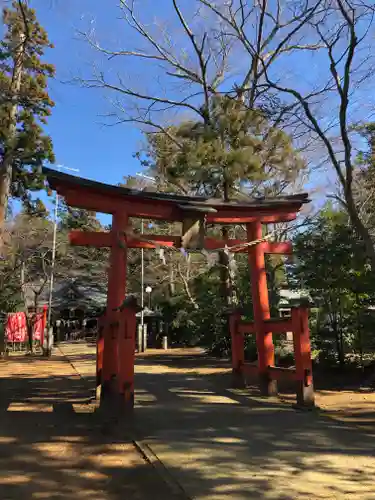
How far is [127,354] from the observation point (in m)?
6.93

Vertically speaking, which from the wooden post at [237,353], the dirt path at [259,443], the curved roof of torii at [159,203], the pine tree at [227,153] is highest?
the pine tree at [227,153]

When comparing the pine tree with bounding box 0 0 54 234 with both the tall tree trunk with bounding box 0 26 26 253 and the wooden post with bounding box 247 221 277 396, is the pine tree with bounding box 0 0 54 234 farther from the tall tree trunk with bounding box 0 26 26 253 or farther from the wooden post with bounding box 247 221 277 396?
the wooden post with bounding box 247 221 277 396

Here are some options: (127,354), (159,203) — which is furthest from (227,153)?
(127,354)

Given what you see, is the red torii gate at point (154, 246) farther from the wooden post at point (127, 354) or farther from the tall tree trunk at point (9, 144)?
the tall tree trunk at point (9, 144)

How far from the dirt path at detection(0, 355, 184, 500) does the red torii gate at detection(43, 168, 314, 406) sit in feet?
3.02

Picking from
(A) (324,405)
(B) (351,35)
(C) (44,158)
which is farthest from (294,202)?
(C) (44,158)

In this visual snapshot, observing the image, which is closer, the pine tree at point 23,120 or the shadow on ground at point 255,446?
the shadow on ground at point 255,446

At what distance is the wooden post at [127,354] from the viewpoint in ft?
22.3

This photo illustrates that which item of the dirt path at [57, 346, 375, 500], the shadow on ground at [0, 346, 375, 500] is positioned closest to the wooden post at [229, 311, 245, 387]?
the dirt path at [57, 346, 375, 500]

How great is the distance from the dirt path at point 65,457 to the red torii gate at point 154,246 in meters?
0.92

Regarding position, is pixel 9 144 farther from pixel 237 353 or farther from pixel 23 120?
pixel 237 353

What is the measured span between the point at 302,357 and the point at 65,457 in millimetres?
4513

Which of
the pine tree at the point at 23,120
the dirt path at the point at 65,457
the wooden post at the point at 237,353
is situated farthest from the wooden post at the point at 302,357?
the pine tree at the point at 23,120

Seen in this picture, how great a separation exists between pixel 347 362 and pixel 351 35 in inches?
283
